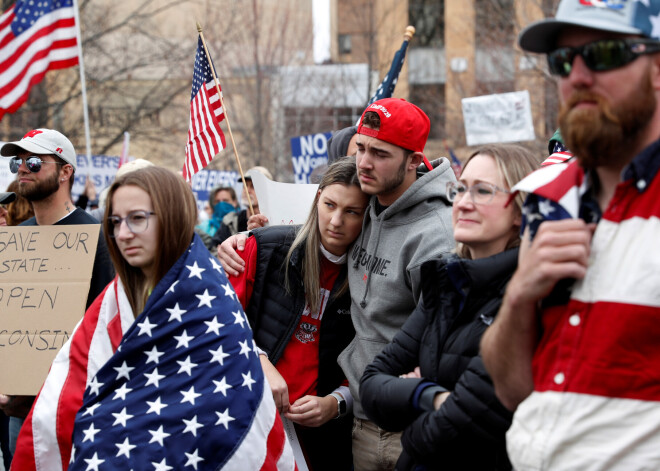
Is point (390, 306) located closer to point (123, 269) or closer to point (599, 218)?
point (123, 269)

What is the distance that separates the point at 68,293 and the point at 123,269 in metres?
1.29

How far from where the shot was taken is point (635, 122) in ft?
6.08

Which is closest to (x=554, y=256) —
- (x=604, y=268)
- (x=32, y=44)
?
(x=604, y=268)

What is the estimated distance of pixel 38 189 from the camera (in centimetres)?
516

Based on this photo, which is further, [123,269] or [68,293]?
[68,293]

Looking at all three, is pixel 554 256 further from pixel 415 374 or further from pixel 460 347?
pixel 415 374

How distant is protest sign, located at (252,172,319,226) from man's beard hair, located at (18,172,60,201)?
1320mm

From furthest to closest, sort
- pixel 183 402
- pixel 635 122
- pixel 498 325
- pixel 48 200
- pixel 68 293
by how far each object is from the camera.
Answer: pixel 48 200 → pixel 68 293 → pixel 183 402 → pixel 498 325 → pixel 635 122

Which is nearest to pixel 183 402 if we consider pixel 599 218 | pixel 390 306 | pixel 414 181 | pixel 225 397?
pixel 225 397

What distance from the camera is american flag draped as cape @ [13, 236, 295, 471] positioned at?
3234 mm

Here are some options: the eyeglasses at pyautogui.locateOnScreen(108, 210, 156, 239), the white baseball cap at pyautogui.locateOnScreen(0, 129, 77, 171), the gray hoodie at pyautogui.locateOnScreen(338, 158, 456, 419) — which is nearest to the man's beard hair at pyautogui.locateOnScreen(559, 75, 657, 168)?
the gray hoodie at pyautogui.locateOnScreen(338, 158, 456, 419)

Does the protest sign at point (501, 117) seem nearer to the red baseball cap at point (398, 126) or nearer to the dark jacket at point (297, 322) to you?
the red baseball cap at point (398, 126)

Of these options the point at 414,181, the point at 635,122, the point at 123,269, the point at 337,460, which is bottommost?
the point at 337,460

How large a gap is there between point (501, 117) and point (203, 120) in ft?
24.9
